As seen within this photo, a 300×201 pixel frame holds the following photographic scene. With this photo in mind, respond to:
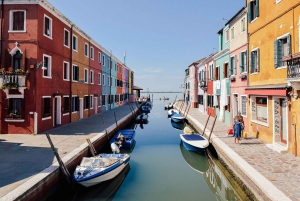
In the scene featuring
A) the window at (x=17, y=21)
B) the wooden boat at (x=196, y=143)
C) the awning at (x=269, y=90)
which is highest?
the window at (x=17, y=21)

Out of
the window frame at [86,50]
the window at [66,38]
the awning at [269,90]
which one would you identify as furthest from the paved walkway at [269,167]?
the window frame at [86,50]

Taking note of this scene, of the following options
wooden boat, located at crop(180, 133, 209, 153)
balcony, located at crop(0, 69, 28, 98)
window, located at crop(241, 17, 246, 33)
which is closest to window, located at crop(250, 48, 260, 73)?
window, located at crop(241, 17, 246, 33)

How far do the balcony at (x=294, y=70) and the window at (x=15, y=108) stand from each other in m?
15.1

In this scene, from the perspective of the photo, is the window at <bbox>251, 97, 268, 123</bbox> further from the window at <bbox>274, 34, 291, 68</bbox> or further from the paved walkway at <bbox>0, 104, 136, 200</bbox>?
the paved walkway at <bbox>0, 104, 136, 200</bbox>

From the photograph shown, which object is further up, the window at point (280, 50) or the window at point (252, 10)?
the window at point (252, 10)

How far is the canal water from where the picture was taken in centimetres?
843

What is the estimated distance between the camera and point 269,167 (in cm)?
844

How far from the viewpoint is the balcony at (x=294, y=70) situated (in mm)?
8641

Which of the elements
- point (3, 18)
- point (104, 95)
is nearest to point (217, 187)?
point (3, 18)

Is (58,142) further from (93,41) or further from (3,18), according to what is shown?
(93,41)

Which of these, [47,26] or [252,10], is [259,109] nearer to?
[252,10]

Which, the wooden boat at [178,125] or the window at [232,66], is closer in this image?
the window at [232,66]

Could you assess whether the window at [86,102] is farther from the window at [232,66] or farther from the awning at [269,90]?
the awning at [269,90]

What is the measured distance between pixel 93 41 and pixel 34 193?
2244cm
